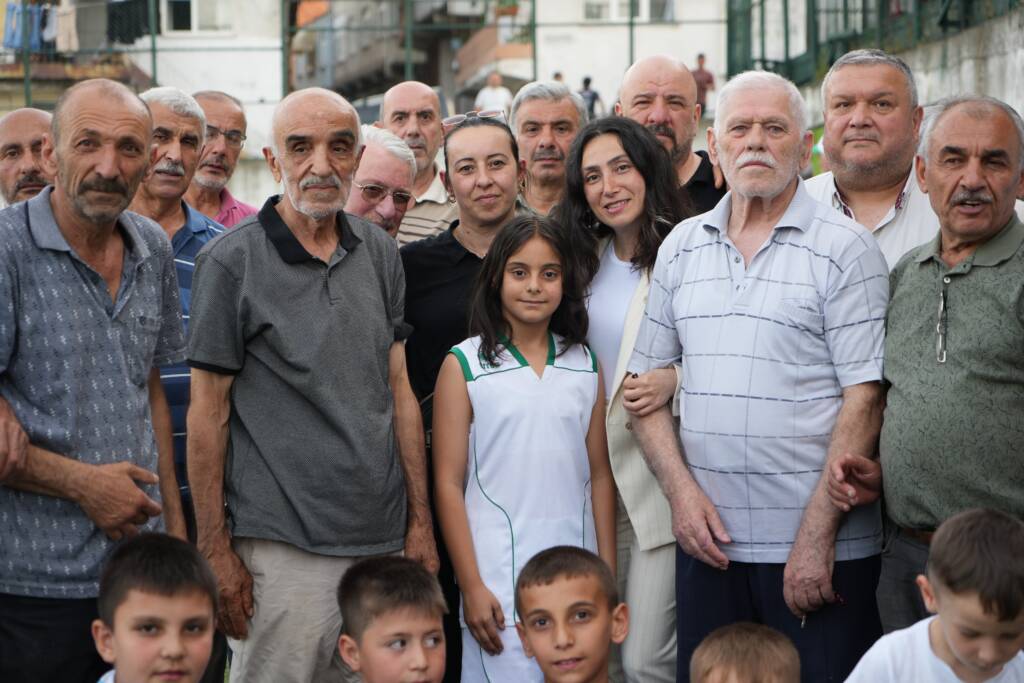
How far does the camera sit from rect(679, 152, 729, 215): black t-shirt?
234 inches

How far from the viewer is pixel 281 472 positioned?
13.8ft

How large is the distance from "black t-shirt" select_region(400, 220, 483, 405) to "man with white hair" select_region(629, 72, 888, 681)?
3.14ft

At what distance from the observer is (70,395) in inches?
150

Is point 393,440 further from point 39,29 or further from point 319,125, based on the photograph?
point 39,29

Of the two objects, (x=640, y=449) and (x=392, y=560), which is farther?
(x=640, y=449)

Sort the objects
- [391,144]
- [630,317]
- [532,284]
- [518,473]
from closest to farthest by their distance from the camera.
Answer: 1. [518,473]
2. [532,284]
3. [630,317]
4. [391,144]

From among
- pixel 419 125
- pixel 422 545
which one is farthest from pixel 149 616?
pixel 419 125

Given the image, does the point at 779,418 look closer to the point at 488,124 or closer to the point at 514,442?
the point at 514,442

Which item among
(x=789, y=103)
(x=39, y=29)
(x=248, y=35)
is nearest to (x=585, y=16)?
(x=248, y=35)

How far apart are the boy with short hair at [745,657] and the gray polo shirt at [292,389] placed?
1084 millimetres

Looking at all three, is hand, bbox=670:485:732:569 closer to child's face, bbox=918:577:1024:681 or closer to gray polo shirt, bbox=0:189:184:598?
child's face, bbox=918:577:1024:681

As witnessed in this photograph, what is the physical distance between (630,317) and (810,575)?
1153 millimetres

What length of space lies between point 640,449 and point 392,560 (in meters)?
0.96

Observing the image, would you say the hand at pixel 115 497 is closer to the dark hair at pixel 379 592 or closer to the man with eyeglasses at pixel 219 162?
the dark hair at pixel 379 592
